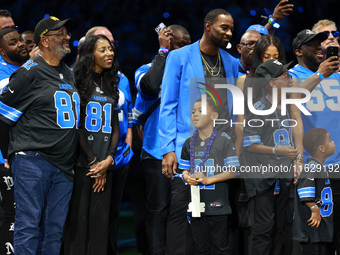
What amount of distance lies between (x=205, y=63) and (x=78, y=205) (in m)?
1.41

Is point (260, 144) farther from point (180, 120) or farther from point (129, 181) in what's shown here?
point (129, 181)

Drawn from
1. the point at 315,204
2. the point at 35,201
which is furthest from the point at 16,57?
the point at 315,204

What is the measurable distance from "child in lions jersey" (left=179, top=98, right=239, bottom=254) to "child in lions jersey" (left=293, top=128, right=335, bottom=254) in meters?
0.59

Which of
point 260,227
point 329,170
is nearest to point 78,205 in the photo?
point 260,227

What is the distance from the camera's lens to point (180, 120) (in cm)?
428

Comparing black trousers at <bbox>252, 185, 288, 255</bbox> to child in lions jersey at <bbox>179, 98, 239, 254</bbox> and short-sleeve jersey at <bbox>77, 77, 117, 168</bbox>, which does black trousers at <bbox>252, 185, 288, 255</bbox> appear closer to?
child in lions jersey at <bbox>179, 98, 239, 254</bbox>

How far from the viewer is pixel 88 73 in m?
4.51

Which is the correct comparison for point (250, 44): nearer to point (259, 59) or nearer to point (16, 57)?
point (259, 59)

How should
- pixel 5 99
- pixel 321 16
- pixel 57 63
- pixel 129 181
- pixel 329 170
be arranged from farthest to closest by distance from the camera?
1. pixel 321 16
2. pixel 129 181
3. pixel 329 170
4. pixel 57 63
5. pixel 5 99

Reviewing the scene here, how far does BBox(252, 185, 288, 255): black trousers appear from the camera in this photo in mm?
4250

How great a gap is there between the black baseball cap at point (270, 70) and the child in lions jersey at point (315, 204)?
1.89 ft

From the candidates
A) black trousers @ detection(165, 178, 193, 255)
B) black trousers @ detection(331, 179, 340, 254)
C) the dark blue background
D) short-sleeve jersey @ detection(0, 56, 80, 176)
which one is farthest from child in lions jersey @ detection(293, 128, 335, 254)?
the dark blue background

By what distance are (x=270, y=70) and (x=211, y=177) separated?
0.96 metres

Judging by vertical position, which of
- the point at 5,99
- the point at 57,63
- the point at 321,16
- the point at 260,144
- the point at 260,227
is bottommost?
the point at 260,227
